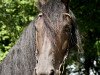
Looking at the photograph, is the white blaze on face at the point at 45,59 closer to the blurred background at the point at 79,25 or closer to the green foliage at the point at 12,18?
the blurred background at the point at 79,25

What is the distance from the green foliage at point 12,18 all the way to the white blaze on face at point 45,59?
418 cm

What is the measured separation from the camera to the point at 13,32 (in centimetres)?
770

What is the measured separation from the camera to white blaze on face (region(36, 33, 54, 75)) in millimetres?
3221

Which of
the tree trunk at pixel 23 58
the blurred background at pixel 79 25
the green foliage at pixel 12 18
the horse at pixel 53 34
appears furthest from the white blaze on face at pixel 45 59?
the green foliage at pixel 12 18

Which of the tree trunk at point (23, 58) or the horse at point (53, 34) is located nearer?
the horse at point (53, 34)

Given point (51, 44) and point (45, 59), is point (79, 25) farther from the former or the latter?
point (45, 59)

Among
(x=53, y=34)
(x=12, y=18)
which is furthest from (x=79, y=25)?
(x=53, y=34)

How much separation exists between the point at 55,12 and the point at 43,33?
0.29 meters

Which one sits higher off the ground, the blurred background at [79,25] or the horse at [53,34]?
the horse at [53,34]

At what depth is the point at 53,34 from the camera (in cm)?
349

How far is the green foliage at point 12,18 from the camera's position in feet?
25.1

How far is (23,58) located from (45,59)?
299 millimetres

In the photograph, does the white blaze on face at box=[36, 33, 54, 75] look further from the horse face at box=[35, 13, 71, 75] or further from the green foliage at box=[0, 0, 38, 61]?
the green foliage at box=[0, 0, 38, 61]

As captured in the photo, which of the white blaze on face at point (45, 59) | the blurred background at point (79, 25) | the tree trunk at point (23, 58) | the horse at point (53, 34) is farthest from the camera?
the blurred background at point (79, 25)
